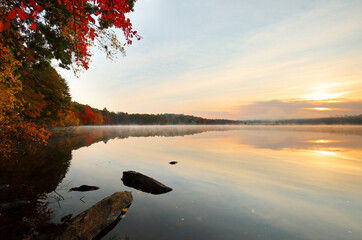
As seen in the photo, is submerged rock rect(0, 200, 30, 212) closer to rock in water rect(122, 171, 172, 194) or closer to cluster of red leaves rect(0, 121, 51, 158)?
cluster of red leaves rect(0, 121, 51, 158)

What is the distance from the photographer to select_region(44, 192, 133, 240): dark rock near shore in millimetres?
5787

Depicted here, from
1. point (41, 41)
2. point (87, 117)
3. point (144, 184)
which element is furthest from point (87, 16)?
point (87, 117)

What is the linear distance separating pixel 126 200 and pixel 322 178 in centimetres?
1823

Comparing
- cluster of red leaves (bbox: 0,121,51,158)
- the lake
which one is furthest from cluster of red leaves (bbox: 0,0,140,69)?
the lake

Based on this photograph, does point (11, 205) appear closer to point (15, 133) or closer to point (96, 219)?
point (15, 133)

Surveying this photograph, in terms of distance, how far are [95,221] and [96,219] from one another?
0.29 ft

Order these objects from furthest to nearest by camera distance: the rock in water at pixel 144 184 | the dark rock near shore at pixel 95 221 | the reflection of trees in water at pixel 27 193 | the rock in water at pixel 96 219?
the rock in water at pixel 144 184 → the reflection of trees in water at pixel 27 193 → the rock in water at pixel 96 219 → the dark rock near shore at pixel 95 221

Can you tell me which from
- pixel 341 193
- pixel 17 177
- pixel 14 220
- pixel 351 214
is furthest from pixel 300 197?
pixel 17 177

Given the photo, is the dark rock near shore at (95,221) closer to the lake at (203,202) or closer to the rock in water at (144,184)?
the lake at (203,202)

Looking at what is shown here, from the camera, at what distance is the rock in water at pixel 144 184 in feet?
38.7

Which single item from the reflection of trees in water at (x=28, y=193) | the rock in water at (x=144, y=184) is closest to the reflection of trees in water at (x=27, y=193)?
the reflection of trees in water at (x=28, y=193)

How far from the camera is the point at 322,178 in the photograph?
53.9 ft

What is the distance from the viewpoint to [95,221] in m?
6.80

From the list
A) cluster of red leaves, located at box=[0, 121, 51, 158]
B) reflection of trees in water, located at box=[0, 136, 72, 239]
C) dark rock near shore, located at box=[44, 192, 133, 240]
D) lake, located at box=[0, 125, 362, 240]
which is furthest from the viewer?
cluster of red leaves, located at box=[0, 121, 51, 158]
